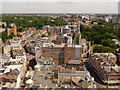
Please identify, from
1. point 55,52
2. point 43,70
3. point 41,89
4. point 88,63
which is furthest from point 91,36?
point 41,89

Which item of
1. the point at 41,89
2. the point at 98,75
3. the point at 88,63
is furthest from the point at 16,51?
the point at 41,89

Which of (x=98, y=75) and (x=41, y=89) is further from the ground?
(x=41, y=89)

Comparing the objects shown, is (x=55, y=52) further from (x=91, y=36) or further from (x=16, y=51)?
(x=91, y=36)

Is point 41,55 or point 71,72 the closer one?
point 71,72

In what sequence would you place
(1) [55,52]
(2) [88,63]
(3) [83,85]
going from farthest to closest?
1. (2) [88,63]
2. (1) [55,52]
3. (3) [83,85]

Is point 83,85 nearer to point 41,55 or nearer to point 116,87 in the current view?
point 116,87

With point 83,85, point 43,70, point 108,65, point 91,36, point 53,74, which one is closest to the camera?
point 83,85
